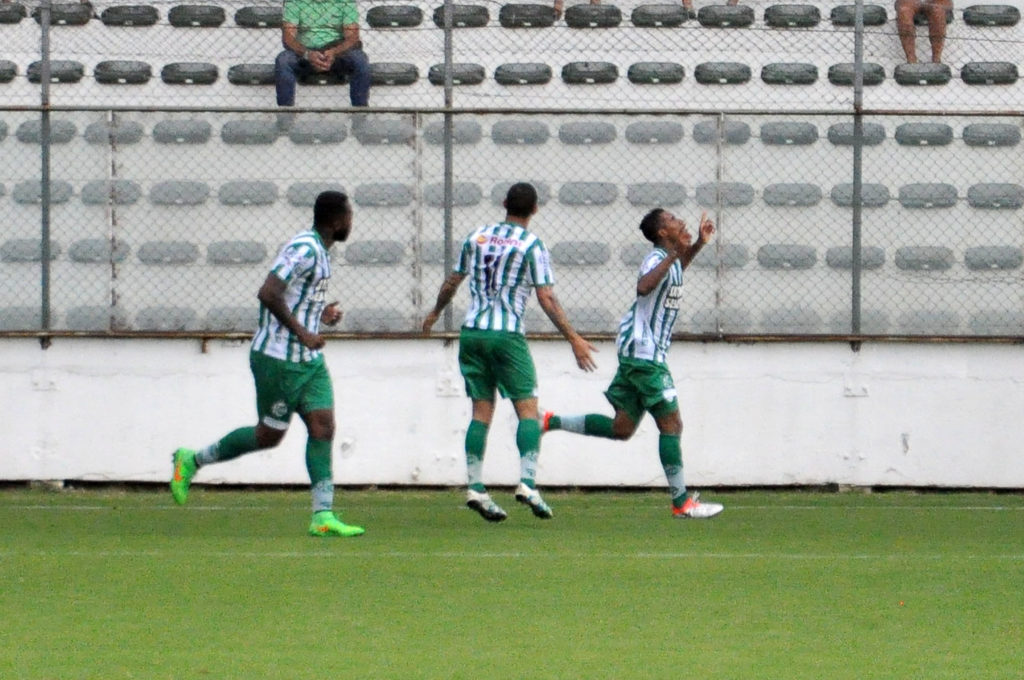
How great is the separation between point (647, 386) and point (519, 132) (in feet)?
11.6

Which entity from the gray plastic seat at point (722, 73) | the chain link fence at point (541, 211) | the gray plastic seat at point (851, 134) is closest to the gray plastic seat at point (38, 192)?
the chain link fence at point (541, 211)

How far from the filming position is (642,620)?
6.17 m

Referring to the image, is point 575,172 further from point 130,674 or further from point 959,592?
point 130,674

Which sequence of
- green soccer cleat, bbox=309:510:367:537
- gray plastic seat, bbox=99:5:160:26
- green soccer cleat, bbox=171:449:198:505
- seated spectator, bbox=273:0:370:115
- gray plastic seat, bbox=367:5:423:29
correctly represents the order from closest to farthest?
1. green soccer cleat, bbox=309:510:367:537
2. green soccer cleat, bbox=171:449:198:505
3. seated spectator, bbox=273:0:370:115
4. gray plastic seat, bbox=367:5:423:29
5. gray plastic seat, bbox=99:5:160:26

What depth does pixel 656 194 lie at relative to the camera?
1334 centimetres

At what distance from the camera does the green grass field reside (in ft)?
17.4

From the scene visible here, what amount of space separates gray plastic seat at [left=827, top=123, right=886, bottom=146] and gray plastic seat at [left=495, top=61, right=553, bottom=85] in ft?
10.1

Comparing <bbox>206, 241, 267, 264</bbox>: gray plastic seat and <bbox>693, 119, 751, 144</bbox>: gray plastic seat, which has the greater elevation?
<bbox>693, 119, 751, 144</bbox>: gray plastic seat

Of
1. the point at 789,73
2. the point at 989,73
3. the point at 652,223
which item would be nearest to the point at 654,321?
the point at 652,223

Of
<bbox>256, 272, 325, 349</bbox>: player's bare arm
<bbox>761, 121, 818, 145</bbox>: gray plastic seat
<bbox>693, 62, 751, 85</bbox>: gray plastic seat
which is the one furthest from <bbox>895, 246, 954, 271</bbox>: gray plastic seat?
<bbox>256, 272, 325, 349</bbox>: player's bare arm

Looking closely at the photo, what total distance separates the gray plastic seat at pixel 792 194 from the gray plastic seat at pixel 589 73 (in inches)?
101

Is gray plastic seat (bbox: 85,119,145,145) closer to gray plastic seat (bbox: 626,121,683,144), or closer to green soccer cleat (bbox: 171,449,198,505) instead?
gray plastic seat (bbox: 626,121,683,144)

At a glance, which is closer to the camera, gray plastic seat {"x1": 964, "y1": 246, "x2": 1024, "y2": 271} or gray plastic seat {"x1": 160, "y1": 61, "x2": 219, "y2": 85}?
gray plastic seat {"x1": 964, "y1": 246, "x2": 1024, "y2": 271}

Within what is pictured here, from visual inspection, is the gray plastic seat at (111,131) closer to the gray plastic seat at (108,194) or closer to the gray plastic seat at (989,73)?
the gray plastic seat at (108,194)
